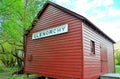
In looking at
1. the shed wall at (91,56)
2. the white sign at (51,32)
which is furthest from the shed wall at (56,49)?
the shed wall at (91,56)

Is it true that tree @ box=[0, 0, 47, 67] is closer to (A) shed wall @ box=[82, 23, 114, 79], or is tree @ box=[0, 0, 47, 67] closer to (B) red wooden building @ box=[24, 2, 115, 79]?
(B) red wooden building @ box=[24, 2, 115, 79]

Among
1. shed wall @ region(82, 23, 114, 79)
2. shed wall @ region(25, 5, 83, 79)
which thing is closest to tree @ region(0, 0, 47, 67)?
shed wall @ region(25, 5, 83, 79)

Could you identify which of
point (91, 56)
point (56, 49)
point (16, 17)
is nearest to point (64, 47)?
point (56, 49)

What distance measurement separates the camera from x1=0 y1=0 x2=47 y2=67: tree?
12164 millimetres

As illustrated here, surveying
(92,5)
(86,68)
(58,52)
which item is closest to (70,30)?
(58,52)

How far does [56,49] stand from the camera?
36.8 feet

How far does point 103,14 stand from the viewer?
113 ft

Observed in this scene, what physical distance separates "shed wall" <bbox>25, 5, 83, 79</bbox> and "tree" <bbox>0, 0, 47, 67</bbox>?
6.95ft

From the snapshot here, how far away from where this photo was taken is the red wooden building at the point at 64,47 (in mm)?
9656

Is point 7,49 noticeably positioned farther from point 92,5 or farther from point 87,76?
point 92,5

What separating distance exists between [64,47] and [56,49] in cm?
87

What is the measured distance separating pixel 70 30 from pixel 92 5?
25350mm

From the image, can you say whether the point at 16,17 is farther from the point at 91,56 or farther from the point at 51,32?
the point at 91,56

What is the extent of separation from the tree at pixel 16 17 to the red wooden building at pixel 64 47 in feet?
6.95
